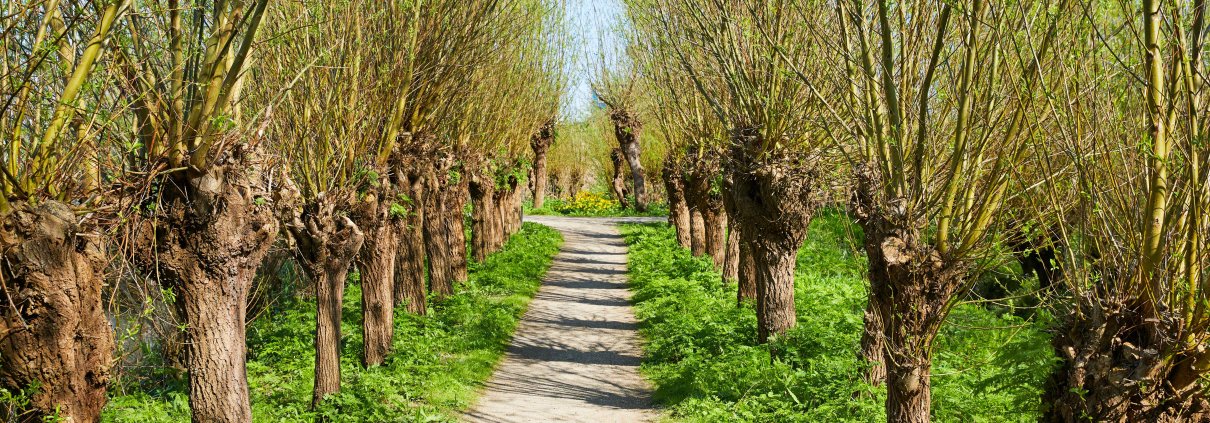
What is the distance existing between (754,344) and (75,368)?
351 inches

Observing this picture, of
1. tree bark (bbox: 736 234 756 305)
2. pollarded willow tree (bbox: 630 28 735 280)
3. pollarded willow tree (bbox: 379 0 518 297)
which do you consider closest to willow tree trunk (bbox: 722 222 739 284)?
pollarded willow tree (bbox: 630 28 735 280)

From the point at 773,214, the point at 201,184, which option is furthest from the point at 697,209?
the point at 201,184

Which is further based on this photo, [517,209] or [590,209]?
[590,209]

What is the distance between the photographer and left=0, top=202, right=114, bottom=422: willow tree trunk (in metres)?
5.69

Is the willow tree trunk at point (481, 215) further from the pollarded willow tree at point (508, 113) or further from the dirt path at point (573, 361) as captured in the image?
the dirt path at point (573, 361)

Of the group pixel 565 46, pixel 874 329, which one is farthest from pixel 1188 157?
pixel 565 46

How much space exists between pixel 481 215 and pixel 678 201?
4.96 m

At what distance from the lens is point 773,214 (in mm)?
12266

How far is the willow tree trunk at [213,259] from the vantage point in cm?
710

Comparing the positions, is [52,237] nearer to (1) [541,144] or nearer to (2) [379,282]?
(2) [379,282]

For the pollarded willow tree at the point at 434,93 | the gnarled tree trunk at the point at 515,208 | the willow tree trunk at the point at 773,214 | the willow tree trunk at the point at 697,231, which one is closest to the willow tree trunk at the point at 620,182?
the gnarled tree trunk at the point at 515,208

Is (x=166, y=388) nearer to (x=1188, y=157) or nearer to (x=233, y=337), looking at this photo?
(x=233, y=337)

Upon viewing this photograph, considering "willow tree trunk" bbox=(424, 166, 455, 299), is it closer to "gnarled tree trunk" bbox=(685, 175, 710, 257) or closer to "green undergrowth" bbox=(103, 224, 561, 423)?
"green undergrowth" bbox=(103, 224, 561, 423)

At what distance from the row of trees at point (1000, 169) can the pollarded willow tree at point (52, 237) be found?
16.6ft
